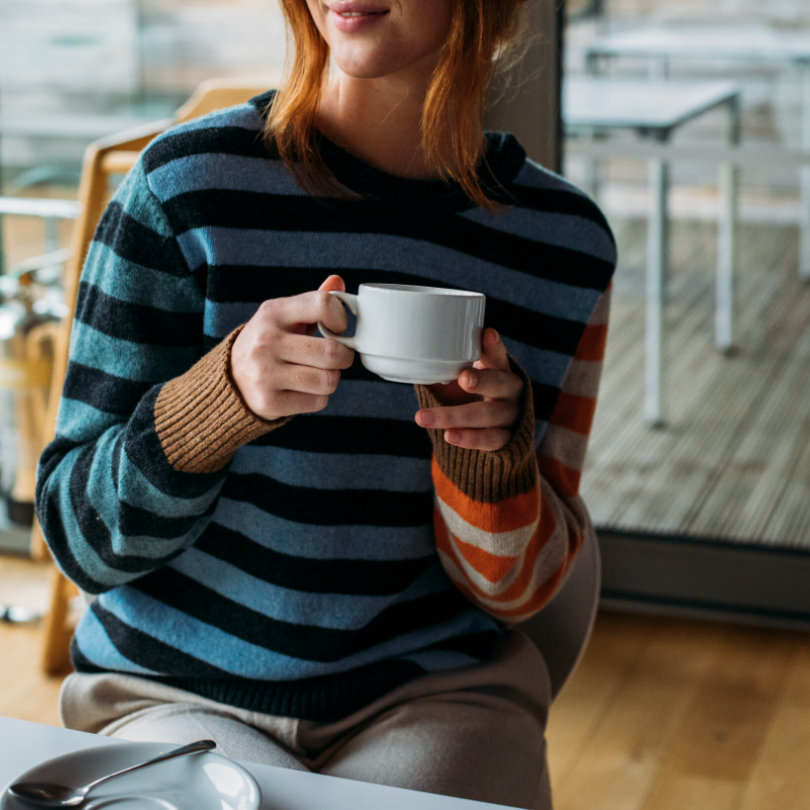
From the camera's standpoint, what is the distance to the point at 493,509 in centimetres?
86

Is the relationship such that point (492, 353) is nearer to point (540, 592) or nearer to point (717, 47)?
point (540, 592)

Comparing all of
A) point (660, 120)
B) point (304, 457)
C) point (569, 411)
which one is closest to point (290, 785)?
point (304, 457)

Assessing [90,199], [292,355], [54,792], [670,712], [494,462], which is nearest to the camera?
[54,792]

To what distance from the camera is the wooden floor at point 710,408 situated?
80.6 inches

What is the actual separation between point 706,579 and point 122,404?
1.54 metres

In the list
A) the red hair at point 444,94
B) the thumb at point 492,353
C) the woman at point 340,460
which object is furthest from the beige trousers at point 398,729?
the red hair at point 444,94

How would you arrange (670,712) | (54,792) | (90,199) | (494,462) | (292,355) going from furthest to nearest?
1. (670,712)
2. (90,199)
3. (494,462)
4. (292,355)
5. (54,792)

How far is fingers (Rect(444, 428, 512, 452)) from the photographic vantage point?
771mm

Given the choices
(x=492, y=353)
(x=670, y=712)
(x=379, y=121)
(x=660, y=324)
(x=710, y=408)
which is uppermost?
(x=379, y=121)

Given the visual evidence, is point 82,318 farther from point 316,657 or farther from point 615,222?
point 615,222

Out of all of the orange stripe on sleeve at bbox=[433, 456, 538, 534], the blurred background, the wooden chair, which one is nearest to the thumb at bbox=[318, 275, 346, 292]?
the orange stripe on sleeve at bbox=[433, 456, 538, 534]

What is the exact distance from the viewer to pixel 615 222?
2066mm

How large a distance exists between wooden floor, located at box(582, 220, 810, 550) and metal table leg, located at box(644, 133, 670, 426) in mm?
16

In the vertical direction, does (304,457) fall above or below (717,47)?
below
